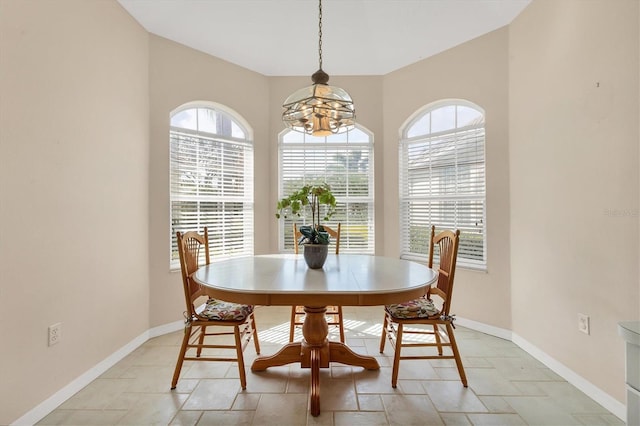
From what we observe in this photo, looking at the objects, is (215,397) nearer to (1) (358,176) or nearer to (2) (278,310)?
(2) (278,310)

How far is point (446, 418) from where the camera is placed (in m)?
1.63

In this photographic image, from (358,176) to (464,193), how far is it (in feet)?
3.76

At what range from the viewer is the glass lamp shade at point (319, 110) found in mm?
1783

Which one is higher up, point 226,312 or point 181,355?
point 226,312

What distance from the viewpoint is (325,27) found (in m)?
2.84
